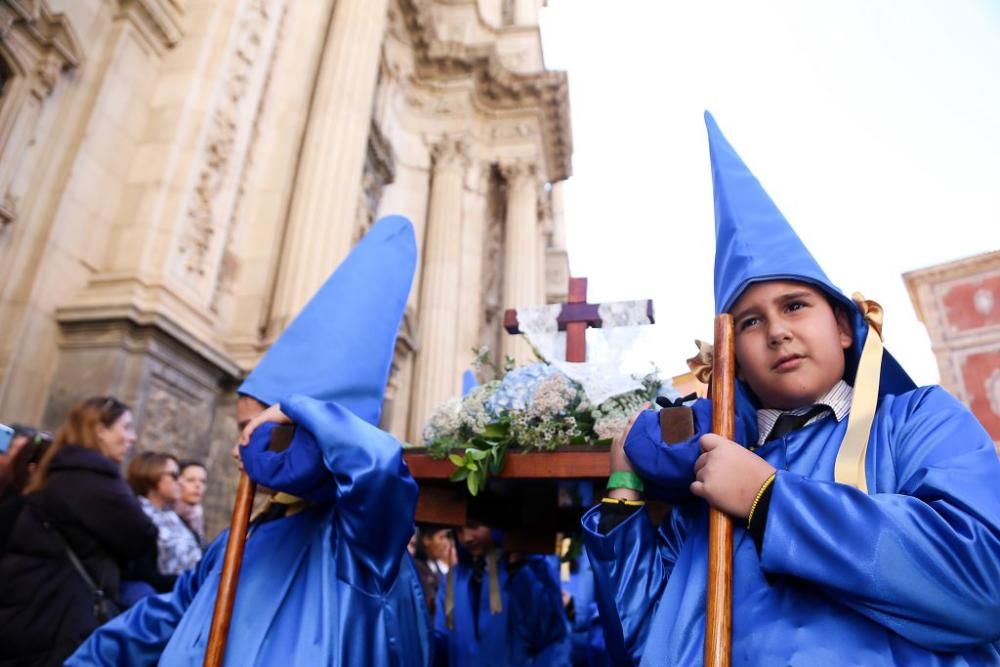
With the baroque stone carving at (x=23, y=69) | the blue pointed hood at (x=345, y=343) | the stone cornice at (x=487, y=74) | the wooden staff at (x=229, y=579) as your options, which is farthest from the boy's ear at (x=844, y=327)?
the stone cornice at (x=487, y=74)

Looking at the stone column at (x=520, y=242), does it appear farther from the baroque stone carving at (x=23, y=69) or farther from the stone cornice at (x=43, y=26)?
the baroque stone carving at (x=23, y=69)

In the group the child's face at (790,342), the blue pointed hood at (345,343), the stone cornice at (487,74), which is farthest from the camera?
the stone cornice at (487,74)

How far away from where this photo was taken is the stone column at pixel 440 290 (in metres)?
12.2

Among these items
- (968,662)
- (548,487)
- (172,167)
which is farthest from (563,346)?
(172,167)

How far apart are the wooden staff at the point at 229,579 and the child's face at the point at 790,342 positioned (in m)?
1.55

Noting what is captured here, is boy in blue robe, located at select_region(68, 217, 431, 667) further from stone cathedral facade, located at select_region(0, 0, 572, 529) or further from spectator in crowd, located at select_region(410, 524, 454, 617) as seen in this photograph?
stone cathedral facade, located at select_region(0, 0, 572, 529)

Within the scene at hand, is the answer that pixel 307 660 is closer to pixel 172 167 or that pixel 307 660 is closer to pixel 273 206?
pixel 172 167

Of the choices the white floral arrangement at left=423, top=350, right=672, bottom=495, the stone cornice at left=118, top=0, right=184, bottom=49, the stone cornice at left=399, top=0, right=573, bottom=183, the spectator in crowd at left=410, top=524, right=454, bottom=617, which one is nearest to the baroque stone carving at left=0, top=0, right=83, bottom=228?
the stone cornice at left=118, top=0, right=184, bottom=49

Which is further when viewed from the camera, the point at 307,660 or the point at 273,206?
the point at 273,206

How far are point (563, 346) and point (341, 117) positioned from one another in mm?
6837

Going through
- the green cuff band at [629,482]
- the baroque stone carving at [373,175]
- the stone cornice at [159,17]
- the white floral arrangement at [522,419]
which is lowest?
the green cuff band at [629,482]

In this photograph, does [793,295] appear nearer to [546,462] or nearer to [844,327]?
[844,327]

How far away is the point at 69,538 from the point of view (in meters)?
3.00

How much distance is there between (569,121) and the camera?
57.2ft
